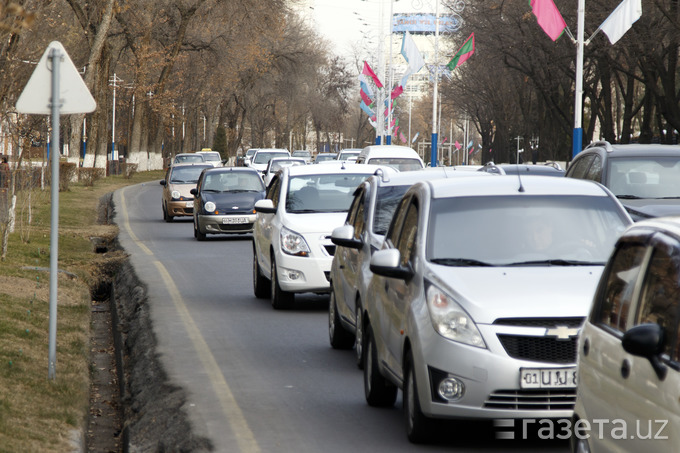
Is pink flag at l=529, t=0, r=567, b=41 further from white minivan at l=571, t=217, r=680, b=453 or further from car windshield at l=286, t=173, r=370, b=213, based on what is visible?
white minivan at l=571, t=217, r=680, b=453

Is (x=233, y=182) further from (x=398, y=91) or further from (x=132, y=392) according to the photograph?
(x=398, y=91)

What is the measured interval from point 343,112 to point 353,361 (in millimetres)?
100198

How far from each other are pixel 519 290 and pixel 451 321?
0.45 m

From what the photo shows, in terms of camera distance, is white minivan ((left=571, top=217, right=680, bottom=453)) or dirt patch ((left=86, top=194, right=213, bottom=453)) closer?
white minivan ((left=571, top=217, right=680, bottom=453))

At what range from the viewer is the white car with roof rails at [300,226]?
42.4 ft

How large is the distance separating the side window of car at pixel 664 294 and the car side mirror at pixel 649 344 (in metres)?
0.04

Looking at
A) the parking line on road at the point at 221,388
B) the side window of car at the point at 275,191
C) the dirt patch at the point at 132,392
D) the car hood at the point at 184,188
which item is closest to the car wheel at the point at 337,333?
the parking line on road at the point at 221,388

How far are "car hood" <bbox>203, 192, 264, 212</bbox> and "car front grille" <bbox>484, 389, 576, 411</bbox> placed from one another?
18.5m

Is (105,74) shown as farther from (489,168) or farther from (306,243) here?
(306,243)

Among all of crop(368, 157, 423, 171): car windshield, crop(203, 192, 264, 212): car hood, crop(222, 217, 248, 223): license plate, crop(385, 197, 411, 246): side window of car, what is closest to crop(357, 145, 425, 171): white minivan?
crop(368, 157, 423, 171): car windshield

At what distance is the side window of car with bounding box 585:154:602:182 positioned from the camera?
14.9 m

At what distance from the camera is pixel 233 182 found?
26234 mm

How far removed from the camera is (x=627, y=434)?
4441 millimetres

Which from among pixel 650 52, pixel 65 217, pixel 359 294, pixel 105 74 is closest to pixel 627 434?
pixel 359 294
